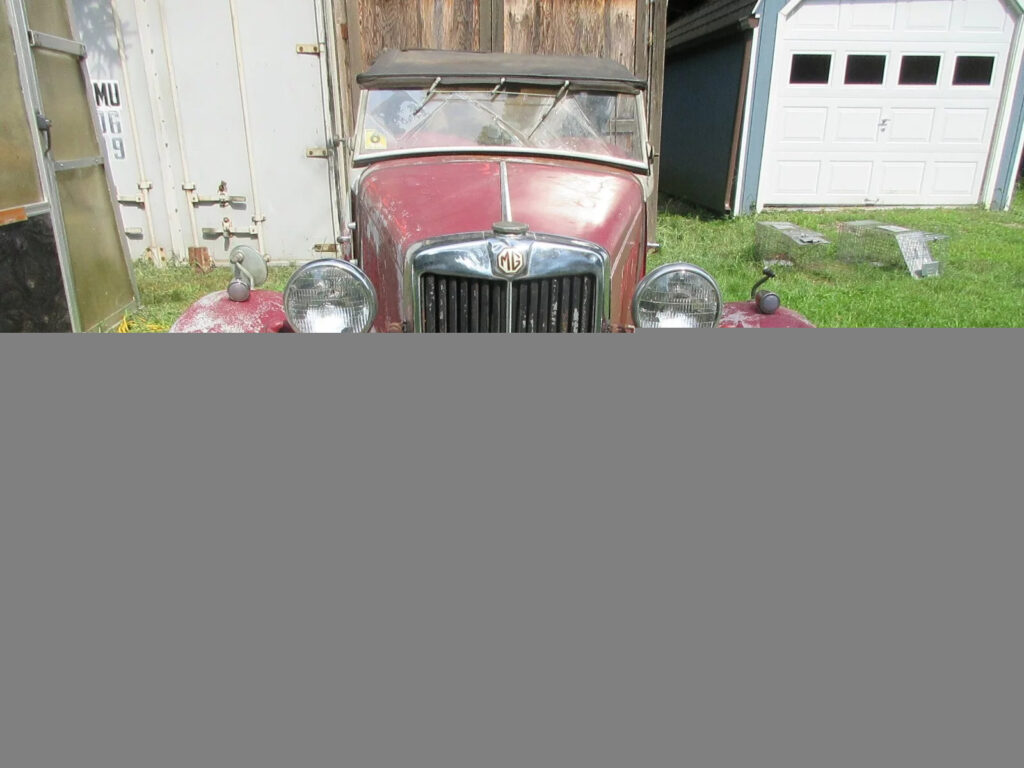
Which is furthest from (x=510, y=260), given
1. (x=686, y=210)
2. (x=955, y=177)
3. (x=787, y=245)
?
(x=955, y=177)

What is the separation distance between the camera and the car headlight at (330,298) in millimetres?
2428

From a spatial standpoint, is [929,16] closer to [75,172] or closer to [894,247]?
[894,247]

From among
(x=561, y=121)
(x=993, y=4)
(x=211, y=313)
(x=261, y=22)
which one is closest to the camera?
(x=211, y=313)

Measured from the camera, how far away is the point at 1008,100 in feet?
34.7

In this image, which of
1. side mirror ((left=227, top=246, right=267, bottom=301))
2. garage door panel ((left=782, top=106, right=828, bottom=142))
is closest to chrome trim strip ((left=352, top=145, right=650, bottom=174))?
side mirror ((left=227, top=246, right=267, bottom=301))

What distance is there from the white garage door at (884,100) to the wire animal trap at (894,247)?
3435mm

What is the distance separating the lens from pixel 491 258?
244 centimetres

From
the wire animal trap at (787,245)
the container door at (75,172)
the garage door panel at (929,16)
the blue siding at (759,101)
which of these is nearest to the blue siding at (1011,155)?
the garage door panel at (929,16)

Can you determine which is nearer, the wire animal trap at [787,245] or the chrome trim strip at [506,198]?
the chrome trim strip at [506,198]

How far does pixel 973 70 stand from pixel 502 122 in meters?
10.3

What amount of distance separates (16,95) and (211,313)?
97.9 inches

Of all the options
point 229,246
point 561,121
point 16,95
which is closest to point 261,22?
point 229,246

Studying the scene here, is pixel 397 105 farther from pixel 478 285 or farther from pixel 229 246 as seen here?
pixel 229 246

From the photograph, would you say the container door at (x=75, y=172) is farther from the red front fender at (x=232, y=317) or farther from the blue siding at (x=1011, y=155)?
the blue siding at (x=1011, y=155)
